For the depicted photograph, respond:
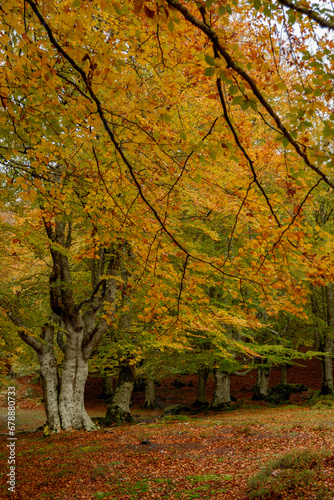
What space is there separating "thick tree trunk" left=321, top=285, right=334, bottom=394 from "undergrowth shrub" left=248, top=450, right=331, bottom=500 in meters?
10.8

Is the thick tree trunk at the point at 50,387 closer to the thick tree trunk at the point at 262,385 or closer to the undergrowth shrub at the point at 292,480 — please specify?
the undergrowth shrub at the point at 292,480

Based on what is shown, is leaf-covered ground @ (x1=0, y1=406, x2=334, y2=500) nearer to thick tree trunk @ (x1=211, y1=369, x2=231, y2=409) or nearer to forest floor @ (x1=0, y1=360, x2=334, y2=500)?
forest floor @ (x1=0, y1=360, x2=334, y2=500)

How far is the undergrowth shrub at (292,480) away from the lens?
3553 mm

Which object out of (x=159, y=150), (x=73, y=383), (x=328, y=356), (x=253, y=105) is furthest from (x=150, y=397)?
(x=253, y=105)

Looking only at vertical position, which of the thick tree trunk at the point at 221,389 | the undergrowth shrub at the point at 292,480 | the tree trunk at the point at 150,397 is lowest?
A: the tree trunk at the point at 150,397

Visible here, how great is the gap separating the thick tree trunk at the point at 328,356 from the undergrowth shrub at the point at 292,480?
1082 centimetres

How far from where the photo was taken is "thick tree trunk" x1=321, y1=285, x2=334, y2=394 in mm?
14228

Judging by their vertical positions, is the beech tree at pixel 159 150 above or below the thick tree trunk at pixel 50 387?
above

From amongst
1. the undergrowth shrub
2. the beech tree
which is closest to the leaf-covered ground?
the undergrowth shrub

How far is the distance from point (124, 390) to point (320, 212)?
10935 millimetres

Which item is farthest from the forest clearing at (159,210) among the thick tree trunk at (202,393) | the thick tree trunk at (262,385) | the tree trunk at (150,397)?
the tree trunk at (150,397)

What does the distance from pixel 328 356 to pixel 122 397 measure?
8.60 metres

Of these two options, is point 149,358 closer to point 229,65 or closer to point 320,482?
point 320,482

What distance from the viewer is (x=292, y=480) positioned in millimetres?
3795
